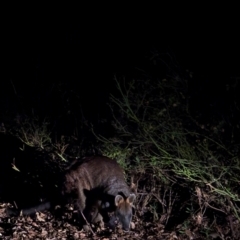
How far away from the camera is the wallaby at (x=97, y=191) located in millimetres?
9859

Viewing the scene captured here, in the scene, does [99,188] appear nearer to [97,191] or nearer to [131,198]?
[97,191]

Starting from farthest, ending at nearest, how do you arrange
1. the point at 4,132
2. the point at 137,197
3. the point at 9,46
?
1. the point at 9,46
2. the point at 4,132
3. the point at 137,197

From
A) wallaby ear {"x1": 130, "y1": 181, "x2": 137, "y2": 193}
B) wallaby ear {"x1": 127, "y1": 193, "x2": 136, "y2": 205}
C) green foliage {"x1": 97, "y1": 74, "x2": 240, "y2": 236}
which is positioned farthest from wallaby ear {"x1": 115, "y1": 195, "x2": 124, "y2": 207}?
wallaby ear {"x1": 130, "y1": 181, "x2": 137, "y2": 193}

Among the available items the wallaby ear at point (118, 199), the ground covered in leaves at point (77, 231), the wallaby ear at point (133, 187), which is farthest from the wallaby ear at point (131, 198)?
the wallaby ear at point (133, 187)

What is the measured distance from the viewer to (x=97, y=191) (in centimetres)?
1027

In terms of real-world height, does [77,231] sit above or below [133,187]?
below

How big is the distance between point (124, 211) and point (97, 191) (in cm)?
73

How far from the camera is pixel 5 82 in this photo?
1834 cm

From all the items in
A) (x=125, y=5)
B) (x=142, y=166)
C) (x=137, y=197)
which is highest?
(x=125, y=5)

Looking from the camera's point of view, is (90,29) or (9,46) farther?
(9,46)

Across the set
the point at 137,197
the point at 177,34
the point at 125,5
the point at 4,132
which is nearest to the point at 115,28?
the point at 125,5

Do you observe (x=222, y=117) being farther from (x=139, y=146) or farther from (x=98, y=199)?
(x=98, y=199)

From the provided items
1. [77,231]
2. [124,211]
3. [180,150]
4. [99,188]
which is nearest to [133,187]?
[99,188]

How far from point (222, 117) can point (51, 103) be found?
7158 millimetres
